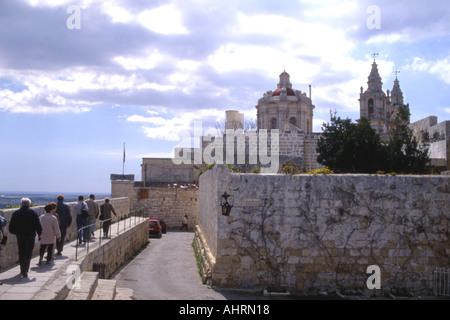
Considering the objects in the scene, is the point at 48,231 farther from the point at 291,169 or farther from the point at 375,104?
the point at 375,104

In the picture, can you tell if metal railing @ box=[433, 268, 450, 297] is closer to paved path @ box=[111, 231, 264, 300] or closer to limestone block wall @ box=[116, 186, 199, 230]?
paved path @ box=[111, 231, 264, 300]

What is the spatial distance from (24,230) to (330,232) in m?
6.80

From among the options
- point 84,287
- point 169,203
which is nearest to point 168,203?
point 169,203

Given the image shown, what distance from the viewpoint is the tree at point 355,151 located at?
90.6ft

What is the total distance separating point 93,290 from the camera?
873 centimetres

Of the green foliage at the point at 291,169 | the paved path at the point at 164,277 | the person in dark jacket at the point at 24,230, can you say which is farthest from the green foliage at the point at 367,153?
the person in dark jacket at the point at 24,230

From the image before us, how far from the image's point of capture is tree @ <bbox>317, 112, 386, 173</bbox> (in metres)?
27.6

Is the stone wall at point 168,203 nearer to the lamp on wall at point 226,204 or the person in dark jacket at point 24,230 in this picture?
the lamp on wall at point 226,204

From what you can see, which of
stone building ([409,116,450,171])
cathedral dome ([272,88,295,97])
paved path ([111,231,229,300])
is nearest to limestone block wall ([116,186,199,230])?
paved path ([111,231,229,300])

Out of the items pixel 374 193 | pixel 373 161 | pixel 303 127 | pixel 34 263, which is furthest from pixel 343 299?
pixel 303 127

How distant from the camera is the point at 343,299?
35.8ft

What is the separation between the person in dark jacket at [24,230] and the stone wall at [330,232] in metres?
4.37
